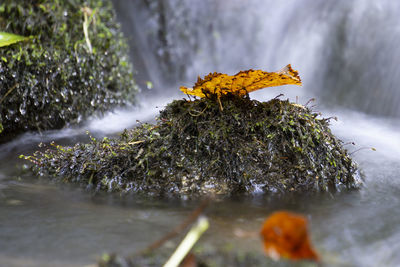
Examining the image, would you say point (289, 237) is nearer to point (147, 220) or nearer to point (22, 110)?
point (147, 220)

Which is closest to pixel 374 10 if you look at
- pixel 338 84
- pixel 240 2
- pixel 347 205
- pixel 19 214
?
pixel 338 84

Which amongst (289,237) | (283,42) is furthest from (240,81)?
(283,42)

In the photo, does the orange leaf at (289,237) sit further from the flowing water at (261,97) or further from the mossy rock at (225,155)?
the mossy rock at (225,155)

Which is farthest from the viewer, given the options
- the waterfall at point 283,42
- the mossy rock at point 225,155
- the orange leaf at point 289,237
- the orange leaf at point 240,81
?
the waterfall at point 283,42

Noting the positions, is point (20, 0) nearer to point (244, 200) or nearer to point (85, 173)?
point (85, 173)

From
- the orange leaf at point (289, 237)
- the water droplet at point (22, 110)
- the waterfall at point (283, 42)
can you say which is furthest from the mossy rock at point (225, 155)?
the waterfall at point (283, 42)

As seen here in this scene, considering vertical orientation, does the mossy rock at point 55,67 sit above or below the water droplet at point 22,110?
above
